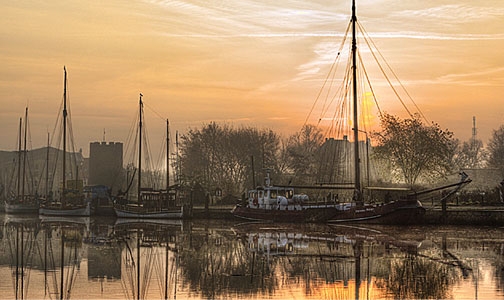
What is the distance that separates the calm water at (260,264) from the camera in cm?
2728

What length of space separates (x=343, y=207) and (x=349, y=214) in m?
1.72

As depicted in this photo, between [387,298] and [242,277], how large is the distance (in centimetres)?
699

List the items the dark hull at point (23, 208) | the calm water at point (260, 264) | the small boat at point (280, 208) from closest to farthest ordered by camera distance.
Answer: the calm water at point (260, 264), the small boat at point (280, 208), the dark hull at point (23, 208)

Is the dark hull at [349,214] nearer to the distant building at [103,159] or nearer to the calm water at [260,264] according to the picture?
the calm water at [260,264]

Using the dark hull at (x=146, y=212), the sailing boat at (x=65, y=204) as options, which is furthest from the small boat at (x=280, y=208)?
the sailing boat at (x=65, y=204)

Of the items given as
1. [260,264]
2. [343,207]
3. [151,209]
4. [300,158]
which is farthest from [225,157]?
[260,264]

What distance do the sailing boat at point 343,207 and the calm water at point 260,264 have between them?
16.1 feet

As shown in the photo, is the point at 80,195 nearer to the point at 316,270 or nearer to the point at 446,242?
the point at 446,242

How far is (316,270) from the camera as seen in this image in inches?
1293

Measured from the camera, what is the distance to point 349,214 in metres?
64.4

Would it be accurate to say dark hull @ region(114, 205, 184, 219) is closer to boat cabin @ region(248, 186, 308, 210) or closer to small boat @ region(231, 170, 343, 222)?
small boat @ region(231, 170, 343, 222)

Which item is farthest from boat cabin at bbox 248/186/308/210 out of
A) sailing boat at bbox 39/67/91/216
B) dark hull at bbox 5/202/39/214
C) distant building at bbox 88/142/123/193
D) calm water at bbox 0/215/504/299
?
distant building at bbox 88/142/123/193

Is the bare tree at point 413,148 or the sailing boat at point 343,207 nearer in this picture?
the sailing boat at point 343,207

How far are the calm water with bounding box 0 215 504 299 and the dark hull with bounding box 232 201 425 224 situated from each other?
4.67m
